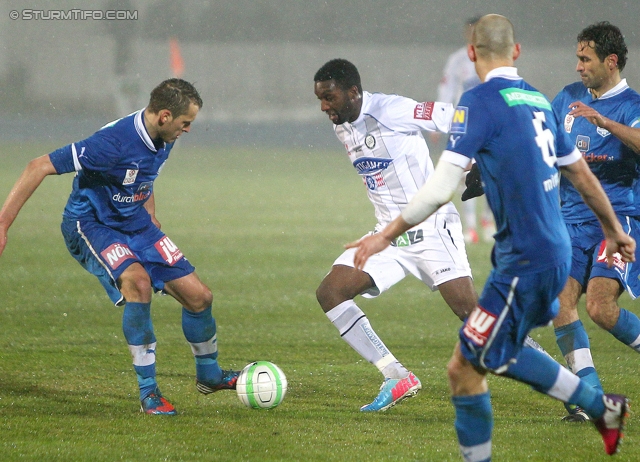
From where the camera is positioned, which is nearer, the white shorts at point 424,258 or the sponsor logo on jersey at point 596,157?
the sponsor logo on jersey at point 596,157

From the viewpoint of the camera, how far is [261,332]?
777 cm

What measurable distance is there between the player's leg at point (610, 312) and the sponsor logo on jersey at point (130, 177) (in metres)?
2.61

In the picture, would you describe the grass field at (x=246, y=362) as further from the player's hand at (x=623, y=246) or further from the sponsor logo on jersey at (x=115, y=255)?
the player's hand at (x=623, y=246)

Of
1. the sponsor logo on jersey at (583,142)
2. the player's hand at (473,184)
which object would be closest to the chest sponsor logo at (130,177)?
the player's hand at (473,184)

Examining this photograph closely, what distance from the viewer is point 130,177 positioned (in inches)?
211

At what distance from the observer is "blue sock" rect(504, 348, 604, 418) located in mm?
3795

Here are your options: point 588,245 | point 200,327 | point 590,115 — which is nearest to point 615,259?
point 588,245

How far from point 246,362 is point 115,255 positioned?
1730 millimetres

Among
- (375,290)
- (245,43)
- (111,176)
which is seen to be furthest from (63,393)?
(245,43)

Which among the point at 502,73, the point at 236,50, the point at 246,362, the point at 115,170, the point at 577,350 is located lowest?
the point at 246,362

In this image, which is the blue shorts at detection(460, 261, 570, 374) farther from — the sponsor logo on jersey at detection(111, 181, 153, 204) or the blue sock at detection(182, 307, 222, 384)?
the sponsor logo on jersey at detection(111, 181, 153, 204)

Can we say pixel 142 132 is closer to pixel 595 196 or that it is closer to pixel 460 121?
pixel 460 121

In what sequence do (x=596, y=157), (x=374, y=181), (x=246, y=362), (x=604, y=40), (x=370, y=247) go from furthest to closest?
(x=246, y=362), (x=374, y=181), (x=596, y=157), (x=604, y=40), (x=370, y=247)

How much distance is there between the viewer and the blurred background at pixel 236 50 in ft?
75.4
